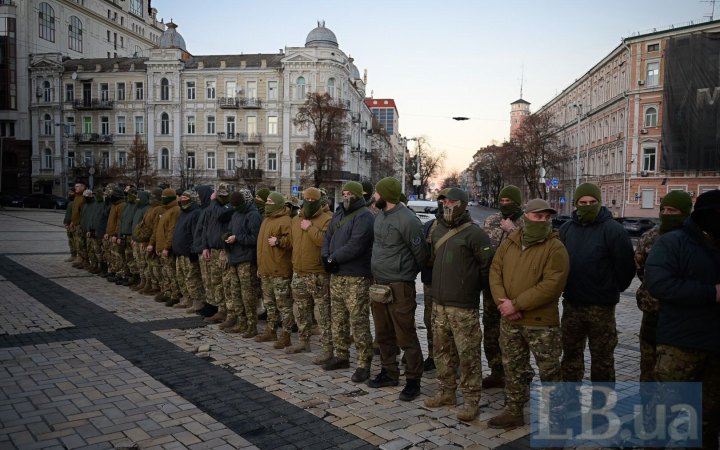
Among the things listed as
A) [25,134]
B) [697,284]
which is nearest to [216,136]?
[25,134]

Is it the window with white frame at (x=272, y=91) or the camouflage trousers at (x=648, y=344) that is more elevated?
the window with white frame at (x=272, y=91)

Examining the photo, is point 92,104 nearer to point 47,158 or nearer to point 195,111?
point 47,158

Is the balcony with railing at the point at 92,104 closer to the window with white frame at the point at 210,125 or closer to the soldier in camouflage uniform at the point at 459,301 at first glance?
the window with white frame at the point at 210,125

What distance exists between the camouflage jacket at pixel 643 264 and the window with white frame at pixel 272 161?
51.5m

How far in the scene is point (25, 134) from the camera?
196ft

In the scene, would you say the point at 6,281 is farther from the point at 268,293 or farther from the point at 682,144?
the point at 682,144

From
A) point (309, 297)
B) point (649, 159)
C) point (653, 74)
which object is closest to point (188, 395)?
point (309, 297)

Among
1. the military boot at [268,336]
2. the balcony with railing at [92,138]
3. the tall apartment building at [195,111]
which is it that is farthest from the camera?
the balcony with railing at [92,138]

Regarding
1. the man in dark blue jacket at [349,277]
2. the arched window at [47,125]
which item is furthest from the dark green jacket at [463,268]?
the arched window at [47,125]

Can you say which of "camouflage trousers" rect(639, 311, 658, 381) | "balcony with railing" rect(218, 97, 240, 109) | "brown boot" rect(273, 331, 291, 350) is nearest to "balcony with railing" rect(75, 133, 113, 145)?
"balcony with railing" rect(218, 97, 240, 109)

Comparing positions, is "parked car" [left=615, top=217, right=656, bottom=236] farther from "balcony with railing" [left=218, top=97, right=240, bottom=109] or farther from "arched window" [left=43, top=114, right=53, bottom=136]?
"arched window" [left=43, top=114, right=53, bottom=136]

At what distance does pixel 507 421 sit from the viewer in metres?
5.11

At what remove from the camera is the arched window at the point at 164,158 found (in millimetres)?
56312

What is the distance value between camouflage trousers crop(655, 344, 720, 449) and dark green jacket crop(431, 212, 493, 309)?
5.72ft
